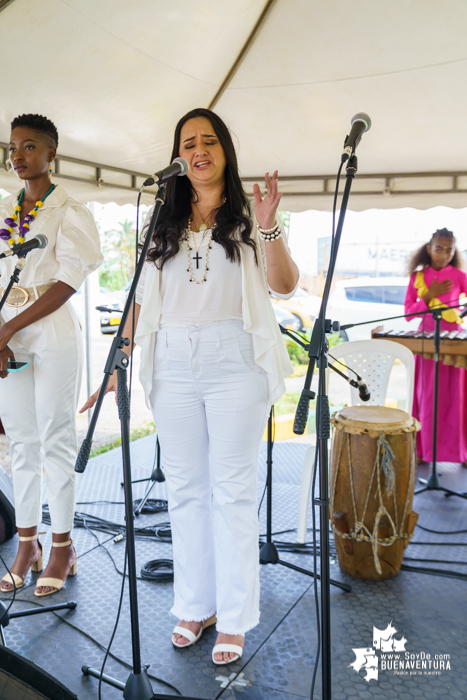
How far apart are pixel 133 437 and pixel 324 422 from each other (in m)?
5.77

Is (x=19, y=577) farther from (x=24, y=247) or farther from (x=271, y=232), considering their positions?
(x=271, y=232)

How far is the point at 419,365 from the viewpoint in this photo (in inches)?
169

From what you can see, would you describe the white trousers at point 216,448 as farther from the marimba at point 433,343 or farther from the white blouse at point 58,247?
the marimba at point 433,343

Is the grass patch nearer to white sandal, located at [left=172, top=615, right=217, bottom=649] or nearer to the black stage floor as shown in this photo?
the black stage floor

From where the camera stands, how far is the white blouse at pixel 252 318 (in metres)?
1.78

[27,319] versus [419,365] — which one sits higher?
[27,319]

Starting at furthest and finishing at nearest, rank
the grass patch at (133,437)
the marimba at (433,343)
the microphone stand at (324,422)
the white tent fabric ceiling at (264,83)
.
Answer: the grass patch at (133,437), the marimba at (433,343), the white tent fabric ceiling at (264,83), the microphone stand at (324,422)

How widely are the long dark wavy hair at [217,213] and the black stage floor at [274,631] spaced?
1.34 meters

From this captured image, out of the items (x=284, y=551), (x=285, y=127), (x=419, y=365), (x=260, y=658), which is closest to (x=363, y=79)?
(x=285, y=127)

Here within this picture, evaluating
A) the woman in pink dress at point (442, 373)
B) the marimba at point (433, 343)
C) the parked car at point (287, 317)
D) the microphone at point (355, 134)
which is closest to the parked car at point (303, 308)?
the parked car at point (287, 317)

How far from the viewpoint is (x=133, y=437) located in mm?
6812

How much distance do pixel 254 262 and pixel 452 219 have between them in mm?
9399

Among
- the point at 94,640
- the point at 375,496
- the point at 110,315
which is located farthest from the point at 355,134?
the point at 110,315

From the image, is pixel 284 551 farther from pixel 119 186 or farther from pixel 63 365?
pixel 119 186
